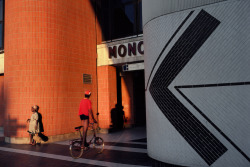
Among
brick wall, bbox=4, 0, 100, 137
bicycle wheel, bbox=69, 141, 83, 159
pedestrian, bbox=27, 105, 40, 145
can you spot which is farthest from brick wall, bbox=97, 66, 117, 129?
bicycle wheel, bbox=69, 141, 83, 159

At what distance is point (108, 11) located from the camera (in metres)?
15.1

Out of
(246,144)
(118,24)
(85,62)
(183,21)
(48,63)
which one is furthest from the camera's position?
(118,24)

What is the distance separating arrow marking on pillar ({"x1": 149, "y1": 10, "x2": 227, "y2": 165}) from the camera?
591 cm

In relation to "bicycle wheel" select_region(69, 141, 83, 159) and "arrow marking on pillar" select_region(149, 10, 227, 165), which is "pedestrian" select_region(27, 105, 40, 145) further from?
"arrow marking on pillar" select_region(149, 10, 227, 165)

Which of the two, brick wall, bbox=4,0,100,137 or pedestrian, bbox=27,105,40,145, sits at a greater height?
brick wall, bbox=4,0,100,137

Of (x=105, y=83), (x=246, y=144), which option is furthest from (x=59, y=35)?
(x=246, y=144)

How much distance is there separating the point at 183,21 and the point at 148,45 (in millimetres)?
1309

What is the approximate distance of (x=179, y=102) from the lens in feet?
20.8

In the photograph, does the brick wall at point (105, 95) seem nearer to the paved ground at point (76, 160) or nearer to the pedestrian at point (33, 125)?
the pedestrian at point (33, 125)

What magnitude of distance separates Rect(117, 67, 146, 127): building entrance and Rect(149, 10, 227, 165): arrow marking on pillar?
9.05 m

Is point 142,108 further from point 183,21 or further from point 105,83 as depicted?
point 183,21

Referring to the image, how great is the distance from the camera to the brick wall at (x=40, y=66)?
11.6 metres

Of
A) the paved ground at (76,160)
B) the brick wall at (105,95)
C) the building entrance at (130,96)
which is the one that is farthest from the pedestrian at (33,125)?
the building entrance at (130,96)

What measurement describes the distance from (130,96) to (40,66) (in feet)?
21.0
